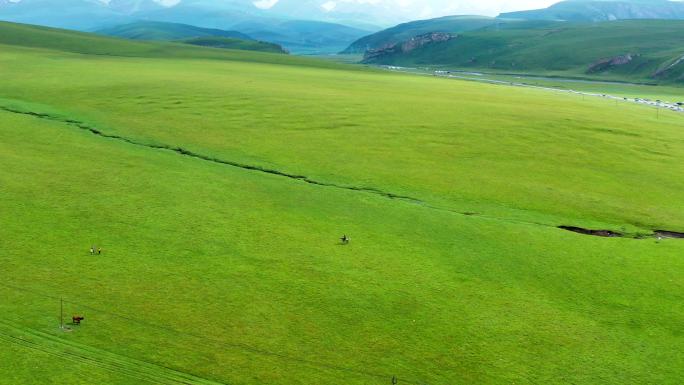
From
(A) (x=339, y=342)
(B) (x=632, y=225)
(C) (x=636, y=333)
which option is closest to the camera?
(A) (x=339, y=342)

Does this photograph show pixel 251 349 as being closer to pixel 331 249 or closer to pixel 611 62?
pixel 331 249

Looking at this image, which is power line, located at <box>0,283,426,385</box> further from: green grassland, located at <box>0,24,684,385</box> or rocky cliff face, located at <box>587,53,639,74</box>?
rocky cliff face, located at <box>587,53,639,74</box>

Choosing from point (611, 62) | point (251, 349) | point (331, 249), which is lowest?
point (251, 349)

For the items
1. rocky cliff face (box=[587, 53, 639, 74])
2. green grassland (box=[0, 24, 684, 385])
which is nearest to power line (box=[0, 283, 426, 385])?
green grassland (box=[0, 24, 684, 385])

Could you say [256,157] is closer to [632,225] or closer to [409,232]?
[409,232]

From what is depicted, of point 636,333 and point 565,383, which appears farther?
point 636,333

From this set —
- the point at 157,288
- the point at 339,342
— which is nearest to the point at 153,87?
the point at 157,288

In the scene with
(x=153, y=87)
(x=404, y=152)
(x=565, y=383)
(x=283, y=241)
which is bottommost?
(x=565, y=383)

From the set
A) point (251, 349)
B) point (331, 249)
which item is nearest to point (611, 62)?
point (331, 249)

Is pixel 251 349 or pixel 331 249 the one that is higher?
pixel 331 249
